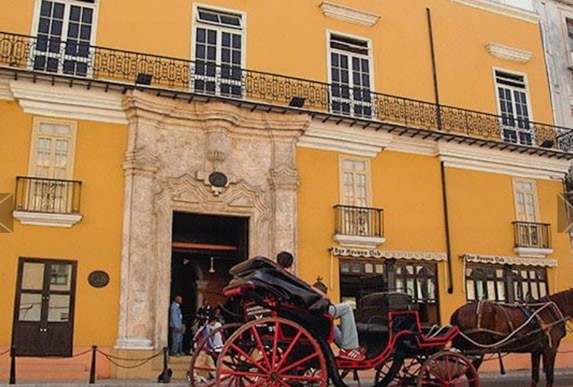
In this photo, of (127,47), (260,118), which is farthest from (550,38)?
(127,47)

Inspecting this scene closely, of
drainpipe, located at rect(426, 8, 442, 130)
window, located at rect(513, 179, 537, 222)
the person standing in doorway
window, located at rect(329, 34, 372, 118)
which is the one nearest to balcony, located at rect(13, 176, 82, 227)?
the person standing in doorway

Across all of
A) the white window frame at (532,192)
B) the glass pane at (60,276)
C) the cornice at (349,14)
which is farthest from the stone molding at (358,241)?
the cornice at (349,14)

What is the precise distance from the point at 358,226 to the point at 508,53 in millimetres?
8955

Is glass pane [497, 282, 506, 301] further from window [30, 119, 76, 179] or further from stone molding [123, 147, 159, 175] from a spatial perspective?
window [30, 119, 76, 179]

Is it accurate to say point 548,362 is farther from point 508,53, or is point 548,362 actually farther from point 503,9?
point 503,9

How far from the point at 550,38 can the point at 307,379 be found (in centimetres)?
1902

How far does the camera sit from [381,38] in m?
18.8

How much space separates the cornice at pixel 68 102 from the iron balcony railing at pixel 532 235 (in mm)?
11949

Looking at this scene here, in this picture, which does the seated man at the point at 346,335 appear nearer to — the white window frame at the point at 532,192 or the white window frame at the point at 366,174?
the white window frame at the point at 366,174

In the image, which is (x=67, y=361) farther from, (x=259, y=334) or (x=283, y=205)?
(x=259, y=334)

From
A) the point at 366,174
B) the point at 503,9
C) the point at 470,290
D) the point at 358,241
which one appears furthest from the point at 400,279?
the point at 503,9

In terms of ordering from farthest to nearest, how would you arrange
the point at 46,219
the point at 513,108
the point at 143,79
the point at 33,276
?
the point at 513,108 → the point at 143,79 → the point at 46,219 → the point at 33,276

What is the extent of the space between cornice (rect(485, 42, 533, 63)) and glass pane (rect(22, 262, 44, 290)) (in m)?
15.5

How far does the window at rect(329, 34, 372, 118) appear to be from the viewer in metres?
17.6
